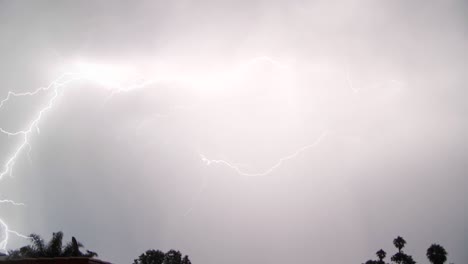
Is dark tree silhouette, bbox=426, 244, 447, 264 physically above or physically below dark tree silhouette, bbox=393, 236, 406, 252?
below

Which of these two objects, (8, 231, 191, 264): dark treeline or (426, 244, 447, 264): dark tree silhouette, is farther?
(426, 244, 447, 264): dark tree silhouette

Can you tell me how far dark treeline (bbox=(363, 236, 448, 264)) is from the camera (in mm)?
37750

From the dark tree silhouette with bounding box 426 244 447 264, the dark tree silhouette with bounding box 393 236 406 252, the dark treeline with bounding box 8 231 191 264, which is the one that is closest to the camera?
the dark treeline with bounding box 8 231 191 264

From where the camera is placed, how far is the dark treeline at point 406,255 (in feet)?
124

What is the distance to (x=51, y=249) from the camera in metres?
25.7

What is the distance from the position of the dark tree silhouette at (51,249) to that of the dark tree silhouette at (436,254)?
35656 mm

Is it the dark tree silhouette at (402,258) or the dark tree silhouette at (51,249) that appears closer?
the dark tree silhouette at (51,249)

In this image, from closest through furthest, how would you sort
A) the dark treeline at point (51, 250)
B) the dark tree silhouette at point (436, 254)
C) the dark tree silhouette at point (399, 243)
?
1. the dark treeline at point (51, 250)
2. the dark tree silhouette at point (436, 254)
3. the dark tree silhouette at point (399, 243)

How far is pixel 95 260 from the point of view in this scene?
18328mm

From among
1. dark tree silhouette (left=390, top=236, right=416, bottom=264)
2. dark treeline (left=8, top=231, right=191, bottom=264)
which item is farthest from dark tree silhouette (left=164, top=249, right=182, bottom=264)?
dark tree silhouette (left=390, top=236, right=416, bottom=264)

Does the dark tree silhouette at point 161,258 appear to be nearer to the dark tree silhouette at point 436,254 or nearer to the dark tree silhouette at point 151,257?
the dark tree silhouette at point 151,257

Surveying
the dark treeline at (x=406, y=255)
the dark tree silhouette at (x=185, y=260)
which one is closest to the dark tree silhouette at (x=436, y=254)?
the dark treeline at (x=406, y=255)

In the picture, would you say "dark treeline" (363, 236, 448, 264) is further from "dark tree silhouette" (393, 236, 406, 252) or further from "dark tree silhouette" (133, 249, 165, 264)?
"dark tree silhouette" (133, 249, 165, 264)

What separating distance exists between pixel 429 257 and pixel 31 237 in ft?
132
